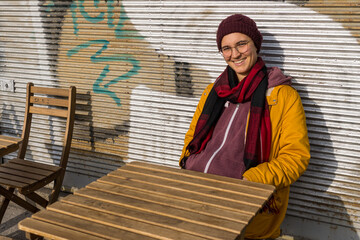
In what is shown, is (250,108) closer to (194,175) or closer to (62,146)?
(194,175)

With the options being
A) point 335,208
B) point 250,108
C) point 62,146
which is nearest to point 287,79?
point 250,108

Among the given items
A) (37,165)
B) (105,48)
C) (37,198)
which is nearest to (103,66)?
(105,48)

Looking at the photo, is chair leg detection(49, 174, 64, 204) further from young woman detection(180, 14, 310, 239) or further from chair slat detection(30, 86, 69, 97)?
young woman detection(180, 14, 310, 239)

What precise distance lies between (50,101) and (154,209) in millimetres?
2695

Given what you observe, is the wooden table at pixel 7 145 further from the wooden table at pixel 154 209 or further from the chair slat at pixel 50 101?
the wooden table at pixel 154 209

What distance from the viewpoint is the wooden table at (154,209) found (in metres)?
1.75

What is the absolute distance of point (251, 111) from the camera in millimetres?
2799

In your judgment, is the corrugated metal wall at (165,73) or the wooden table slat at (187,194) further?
the corrugated metal wall at (165,73)

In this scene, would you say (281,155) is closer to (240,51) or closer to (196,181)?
(196,181)

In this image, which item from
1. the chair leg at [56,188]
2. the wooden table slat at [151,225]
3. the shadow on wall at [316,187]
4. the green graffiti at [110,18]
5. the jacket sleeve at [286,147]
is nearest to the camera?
the wooden table slat at [151,225]

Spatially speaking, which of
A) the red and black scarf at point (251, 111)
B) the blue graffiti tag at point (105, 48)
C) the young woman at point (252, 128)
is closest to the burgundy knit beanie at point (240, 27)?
the young woman at point (252, 128)

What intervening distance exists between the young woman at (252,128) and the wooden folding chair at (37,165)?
5.37 feet

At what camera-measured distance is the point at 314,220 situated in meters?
3.53

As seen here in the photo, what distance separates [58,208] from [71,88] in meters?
2.26
